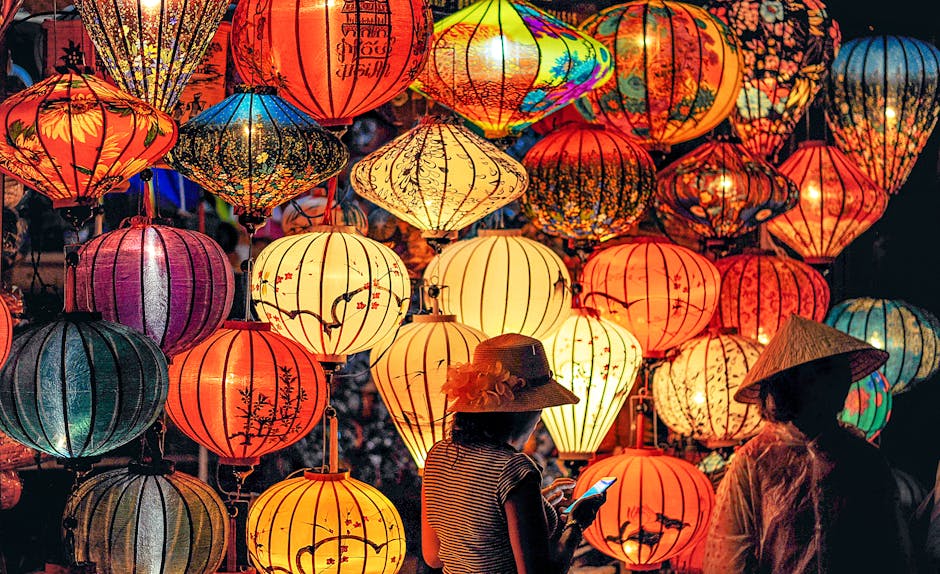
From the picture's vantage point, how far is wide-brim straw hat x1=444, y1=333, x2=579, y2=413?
435cm

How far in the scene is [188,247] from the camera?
5262mm

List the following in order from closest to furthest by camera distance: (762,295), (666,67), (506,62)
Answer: (506,62)
(666,67)
(762,295)

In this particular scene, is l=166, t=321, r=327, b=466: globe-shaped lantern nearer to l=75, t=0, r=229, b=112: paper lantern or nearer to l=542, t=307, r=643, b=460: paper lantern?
l=75, t=0, r=229, b=112: paper lantern

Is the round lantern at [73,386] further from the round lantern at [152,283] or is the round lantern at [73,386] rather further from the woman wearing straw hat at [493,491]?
the woman wearing straw hat at [493,491]

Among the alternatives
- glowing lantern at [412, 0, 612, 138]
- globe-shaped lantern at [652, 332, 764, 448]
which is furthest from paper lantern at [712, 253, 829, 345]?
glowing lantern at [412, 0, 612, 138]

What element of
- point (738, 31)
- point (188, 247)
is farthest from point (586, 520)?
point (738, 31)

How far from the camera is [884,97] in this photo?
6.91 metres

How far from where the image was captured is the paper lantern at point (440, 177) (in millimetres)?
5555

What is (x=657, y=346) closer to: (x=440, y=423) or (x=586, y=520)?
(x=440, y=423)

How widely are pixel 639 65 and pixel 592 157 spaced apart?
387mm

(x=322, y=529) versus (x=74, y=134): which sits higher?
(x=74, y=134)

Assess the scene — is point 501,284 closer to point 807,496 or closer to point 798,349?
point 798,349

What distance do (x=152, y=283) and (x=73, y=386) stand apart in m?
0.52

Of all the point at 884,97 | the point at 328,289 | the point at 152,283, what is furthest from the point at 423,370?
the point at 884,97
